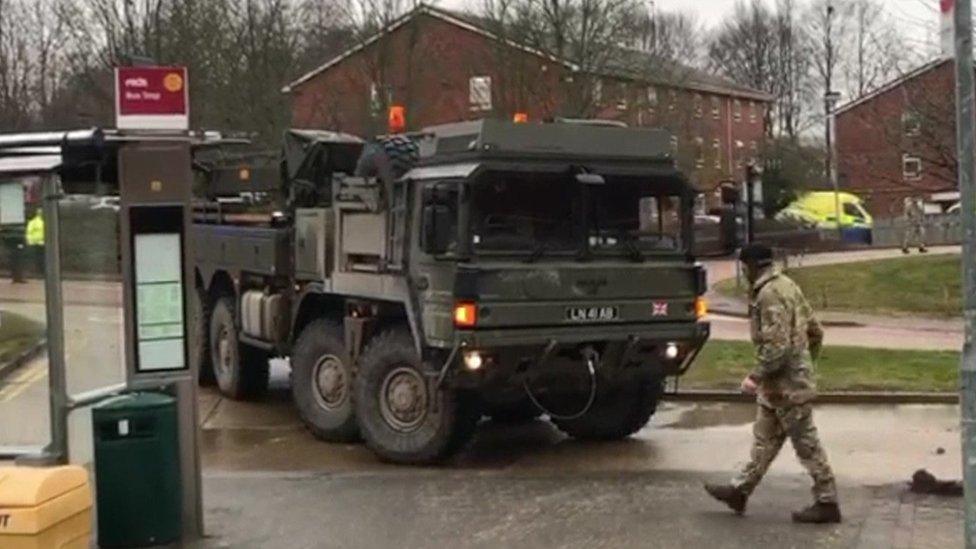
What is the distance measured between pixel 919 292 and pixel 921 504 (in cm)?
1971

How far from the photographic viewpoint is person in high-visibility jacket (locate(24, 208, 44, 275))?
8.06 metres

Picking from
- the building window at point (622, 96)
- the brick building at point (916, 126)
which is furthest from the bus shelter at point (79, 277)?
the building window at point (622, 96)

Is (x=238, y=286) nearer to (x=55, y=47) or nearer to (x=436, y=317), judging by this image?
(x=436, y=317)

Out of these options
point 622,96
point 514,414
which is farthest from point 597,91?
point 514,414

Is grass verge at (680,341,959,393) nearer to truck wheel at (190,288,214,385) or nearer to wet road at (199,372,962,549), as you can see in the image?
wet road at (199,372,962,549)

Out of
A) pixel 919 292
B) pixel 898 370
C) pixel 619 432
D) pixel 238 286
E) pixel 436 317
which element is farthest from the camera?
pixel 919 292

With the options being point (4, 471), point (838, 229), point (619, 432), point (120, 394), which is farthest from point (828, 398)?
point (838, 229)

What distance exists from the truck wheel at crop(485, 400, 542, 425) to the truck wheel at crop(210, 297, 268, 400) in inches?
115

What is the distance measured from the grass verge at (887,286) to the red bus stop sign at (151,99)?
20.4m

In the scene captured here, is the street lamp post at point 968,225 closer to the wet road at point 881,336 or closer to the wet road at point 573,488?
the wet road at point 573,488

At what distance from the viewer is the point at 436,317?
1066 centimetres

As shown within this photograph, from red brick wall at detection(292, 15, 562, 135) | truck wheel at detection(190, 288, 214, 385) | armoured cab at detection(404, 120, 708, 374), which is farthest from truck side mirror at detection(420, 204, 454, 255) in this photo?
red brick wall at detection(292, 15, 562, 135)

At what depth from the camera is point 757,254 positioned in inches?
345

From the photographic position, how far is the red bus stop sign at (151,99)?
8.02m
